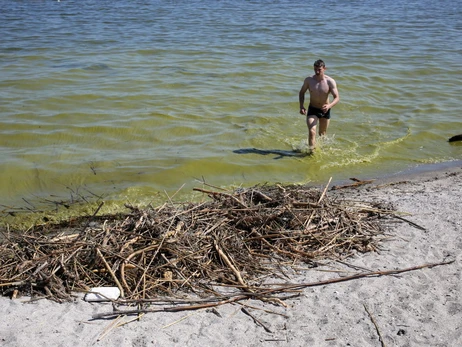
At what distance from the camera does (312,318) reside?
14.7ft

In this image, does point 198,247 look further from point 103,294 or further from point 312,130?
point 312,130

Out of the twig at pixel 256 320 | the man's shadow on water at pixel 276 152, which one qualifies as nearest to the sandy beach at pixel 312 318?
the twig at pixel 256 320

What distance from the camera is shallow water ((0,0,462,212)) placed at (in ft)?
28.1

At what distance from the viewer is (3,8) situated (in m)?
22.4

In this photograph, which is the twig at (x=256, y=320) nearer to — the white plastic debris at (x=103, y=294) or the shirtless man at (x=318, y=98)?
the white plastic debris at (x=103, y=294)

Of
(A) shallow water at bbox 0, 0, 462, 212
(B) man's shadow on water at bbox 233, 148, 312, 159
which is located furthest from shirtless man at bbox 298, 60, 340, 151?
(A) shallow water at bbox 0, 0, 462, 212

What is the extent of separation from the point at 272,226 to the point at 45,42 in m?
13.2

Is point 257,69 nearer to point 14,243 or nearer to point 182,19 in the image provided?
point 182,19

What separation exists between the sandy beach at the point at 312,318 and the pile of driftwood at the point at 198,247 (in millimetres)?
215

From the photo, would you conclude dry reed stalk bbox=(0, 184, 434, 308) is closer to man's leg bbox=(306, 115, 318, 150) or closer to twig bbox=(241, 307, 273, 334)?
twig bbox=(241, 307, 273, 334)

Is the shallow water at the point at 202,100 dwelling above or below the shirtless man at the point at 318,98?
below

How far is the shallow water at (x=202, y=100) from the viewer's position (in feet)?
28.1

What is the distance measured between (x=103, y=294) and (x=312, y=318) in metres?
1.67

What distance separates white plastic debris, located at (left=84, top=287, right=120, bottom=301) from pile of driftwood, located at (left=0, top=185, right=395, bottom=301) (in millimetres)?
89
